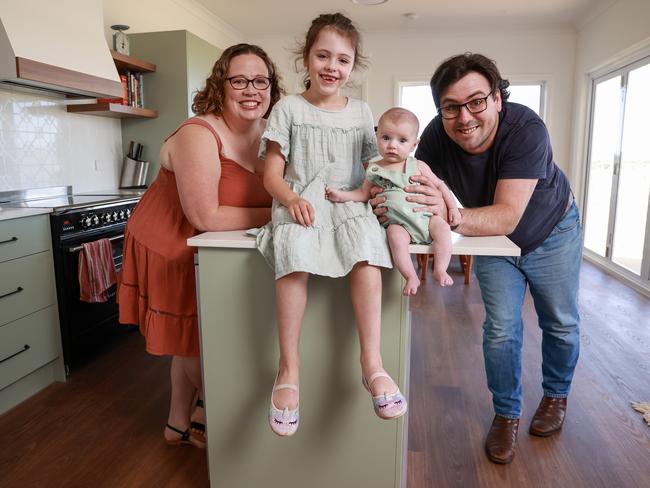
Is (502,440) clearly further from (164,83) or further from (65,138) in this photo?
(164,83)

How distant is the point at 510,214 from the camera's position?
1535mm

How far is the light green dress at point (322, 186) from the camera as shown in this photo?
4.26ft

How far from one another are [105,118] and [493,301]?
322 cm

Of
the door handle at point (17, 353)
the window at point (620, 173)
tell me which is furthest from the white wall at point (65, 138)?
the window at point (620, 173)

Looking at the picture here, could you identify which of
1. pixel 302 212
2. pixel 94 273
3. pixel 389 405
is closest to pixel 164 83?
pixel 94 273

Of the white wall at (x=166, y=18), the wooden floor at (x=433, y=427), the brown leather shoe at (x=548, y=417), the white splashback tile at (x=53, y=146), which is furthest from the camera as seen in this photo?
the white wall at (x=166, y=18)

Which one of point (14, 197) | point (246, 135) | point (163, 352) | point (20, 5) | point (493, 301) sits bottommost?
point (163, 352)

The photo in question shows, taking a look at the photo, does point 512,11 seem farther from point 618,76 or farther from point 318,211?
point 318,211

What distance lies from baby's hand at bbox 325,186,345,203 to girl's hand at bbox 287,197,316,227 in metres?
0.10

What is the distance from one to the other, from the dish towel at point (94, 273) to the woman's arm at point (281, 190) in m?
1.56

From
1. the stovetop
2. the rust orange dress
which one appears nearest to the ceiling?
the stovetop

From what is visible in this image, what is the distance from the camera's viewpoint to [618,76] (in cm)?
496

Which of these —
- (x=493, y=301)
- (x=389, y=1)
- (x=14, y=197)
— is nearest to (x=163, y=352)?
(x=493, y=301)

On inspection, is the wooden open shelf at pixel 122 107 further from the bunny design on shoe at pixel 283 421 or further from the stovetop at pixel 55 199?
the bunny design on shoe at pixel 283 421
